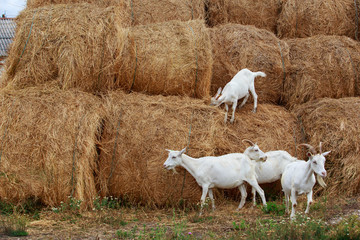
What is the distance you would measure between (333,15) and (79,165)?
6871 mm

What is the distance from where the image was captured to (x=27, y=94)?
7402 millimetres

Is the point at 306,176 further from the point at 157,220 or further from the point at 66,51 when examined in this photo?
the point at 66,51

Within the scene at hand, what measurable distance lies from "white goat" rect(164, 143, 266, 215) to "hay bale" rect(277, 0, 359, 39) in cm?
412

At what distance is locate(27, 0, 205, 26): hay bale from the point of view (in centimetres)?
926

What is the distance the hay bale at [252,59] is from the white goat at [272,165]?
69.2 inches

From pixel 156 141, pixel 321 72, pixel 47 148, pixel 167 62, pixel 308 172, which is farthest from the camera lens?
pixel 321 72

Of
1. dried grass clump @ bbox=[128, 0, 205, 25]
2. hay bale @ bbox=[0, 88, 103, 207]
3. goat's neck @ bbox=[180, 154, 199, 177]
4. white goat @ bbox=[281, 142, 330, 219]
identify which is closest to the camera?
white goat @ bbox=[281, 142, 330, 219]

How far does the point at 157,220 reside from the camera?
6.57 meters

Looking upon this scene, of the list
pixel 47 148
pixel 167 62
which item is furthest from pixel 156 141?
pixel 47 148

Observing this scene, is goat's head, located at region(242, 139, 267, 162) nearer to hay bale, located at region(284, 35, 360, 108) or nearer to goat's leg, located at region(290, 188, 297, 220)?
goat's leg, located at region(290, 188, 297, 220)

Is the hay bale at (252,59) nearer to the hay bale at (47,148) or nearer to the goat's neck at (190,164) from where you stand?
the goat's neck at (190,164)

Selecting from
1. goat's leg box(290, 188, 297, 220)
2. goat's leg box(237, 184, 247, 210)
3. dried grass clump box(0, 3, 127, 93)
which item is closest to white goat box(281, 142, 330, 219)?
goat's leg box(290, 188, 297, 220)

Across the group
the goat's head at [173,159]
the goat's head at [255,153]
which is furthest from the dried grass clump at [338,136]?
the goat's head at [173,159]

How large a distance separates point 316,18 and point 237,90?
136 inches
